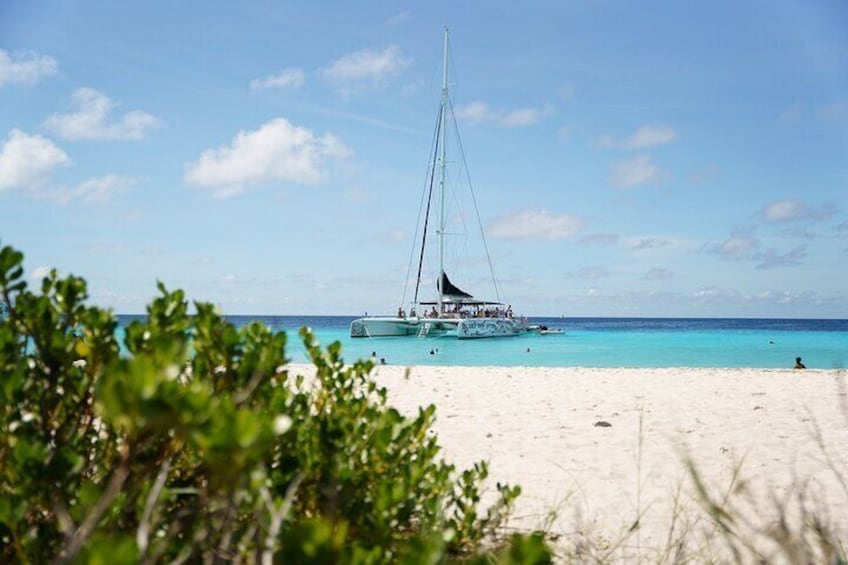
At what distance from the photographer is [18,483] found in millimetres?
1696

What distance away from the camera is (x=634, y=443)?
6152 mm

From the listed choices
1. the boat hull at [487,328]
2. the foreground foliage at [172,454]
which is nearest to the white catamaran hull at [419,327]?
the boat hull at [487,328]

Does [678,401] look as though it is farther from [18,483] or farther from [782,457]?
[18,483]

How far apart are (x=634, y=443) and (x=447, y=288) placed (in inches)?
1626

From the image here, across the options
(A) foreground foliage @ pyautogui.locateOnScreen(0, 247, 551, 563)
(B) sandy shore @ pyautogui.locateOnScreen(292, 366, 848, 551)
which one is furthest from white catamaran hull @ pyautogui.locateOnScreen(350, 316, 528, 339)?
(A) foreground foliage @ pyautogui.locateOnScreen(0, 247, 551, 563)

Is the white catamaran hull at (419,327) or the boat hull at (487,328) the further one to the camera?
the white catamaran hull at (419,327)

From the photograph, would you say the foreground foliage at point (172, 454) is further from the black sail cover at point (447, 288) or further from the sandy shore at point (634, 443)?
the black sail cover at point (447, 288)

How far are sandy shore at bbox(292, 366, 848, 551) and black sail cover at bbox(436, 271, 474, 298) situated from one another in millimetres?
34403

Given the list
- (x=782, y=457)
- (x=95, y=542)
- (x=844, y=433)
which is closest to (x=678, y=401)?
(x=844, y=433)

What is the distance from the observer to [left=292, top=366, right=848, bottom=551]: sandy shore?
4.10 meters

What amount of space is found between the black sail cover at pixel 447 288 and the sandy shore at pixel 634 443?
113ft

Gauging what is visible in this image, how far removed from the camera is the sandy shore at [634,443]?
4.10m

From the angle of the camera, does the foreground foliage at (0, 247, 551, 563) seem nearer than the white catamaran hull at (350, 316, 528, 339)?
Yes

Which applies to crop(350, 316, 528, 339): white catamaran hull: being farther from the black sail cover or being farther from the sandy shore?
the sandy shore
